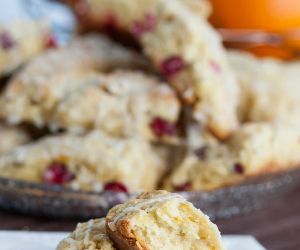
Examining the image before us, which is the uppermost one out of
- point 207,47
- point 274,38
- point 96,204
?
point 207,47

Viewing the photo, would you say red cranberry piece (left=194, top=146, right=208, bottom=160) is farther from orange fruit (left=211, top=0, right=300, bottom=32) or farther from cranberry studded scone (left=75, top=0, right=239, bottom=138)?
orange fruit (left=211, top=0, right=300, bottom=32)

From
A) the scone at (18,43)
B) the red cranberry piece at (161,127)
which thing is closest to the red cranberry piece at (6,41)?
the scone at (18,43)

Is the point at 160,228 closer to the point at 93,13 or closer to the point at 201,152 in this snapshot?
the point at 201,152

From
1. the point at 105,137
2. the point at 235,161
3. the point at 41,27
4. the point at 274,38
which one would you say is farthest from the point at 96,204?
the point at 274,38

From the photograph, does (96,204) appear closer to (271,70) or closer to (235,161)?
(235,161)

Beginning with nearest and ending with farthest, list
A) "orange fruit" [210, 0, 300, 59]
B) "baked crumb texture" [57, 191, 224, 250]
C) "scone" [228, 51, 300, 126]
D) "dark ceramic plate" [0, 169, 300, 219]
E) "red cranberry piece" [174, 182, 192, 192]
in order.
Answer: "baked crumb texture" [57, 191, 224, 250]
"dark ceramic plate" [0, 169, 300, 219]
"red cranberry piece" [174, 182, 192, 192]
"scone" [228, 51, 300, 126]
"orange fruit" [210, 0, 300, 59]

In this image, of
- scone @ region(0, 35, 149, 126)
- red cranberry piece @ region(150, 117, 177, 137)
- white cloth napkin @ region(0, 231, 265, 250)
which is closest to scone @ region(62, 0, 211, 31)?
scone @ region(0, 35, 149, 126)
